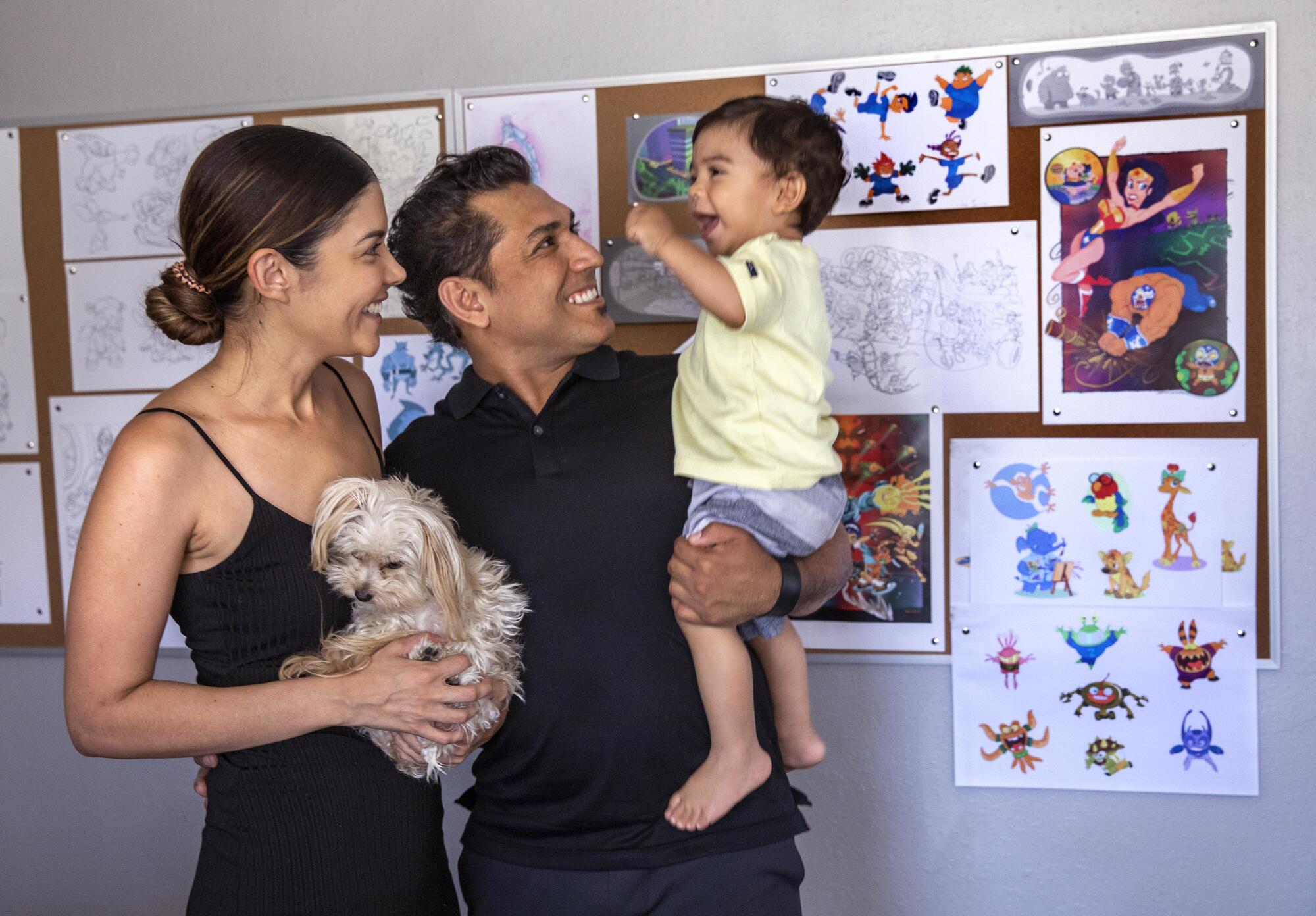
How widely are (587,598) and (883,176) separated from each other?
49.5 inches

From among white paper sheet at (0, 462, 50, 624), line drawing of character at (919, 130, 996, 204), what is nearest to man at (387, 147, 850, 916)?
line drawing of character at (919, 130, 996, 204)

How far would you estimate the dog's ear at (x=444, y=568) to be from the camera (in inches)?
59.4

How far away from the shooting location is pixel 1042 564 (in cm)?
230

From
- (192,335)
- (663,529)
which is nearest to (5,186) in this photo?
(192,335)

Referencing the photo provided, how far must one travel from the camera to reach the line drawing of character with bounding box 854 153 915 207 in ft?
7.54

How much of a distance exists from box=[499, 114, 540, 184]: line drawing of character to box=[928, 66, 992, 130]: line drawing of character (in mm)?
926

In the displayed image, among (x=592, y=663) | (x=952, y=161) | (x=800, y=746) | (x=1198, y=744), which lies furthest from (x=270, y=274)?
(x=1198, y=744)

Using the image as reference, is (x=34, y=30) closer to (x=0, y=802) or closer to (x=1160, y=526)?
(x=0, y=802)

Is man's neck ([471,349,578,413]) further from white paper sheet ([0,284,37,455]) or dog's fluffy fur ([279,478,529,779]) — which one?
white paper sheet ([0,284,37,455])

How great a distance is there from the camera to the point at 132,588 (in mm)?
1331

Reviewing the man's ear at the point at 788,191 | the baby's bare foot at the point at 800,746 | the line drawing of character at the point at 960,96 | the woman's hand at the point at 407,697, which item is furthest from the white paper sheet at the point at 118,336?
the line drawing of character at the point at 960,96

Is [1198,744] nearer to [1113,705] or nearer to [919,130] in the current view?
[1113,705]

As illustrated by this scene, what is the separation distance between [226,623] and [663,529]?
2.19 feet

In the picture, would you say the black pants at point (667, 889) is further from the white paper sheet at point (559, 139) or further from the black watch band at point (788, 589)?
the white paper sheet at point (559, 139)
